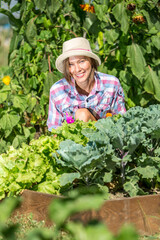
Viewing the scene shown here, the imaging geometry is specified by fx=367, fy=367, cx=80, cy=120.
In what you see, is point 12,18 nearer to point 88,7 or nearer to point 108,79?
point 88,7

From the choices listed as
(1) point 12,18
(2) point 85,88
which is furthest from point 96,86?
(1) point 12,18

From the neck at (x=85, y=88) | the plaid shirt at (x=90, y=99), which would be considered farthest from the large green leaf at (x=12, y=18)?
the neck at (x=85, y=88)

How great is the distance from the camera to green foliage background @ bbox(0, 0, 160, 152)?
3025mm

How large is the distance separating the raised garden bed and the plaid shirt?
1.15m

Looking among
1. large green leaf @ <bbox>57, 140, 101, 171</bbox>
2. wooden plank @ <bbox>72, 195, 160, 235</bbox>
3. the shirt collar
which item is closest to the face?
the shirt collar

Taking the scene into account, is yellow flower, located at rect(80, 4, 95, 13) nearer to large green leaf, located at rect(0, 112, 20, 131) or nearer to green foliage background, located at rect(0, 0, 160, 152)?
green foliage background, located at rect(0, 0, 160, 152)

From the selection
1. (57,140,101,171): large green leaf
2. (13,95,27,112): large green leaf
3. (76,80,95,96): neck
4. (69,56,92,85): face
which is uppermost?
(69,56,92,85): face

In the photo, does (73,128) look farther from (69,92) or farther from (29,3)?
(29,3)

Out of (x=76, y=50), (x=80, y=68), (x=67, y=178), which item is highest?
(x=76, y=50)

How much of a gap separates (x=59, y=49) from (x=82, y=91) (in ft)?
2.29

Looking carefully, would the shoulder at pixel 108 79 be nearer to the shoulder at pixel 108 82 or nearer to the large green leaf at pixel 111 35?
the shoulder at pixel 108 82

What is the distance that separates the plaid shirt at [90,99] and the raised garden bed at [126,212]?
3.78 feet

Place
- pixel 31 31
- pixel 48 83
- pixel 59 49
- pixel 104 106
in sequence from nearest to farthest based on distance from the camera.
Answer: pixel 104 106 < pixel 31 31 < pixel 48 83 < pixel 59 49

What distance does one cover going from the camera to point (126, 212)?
1.72 meters
